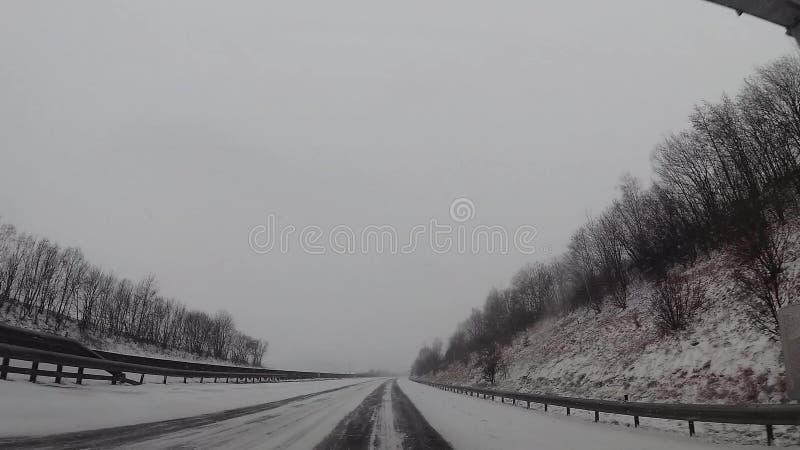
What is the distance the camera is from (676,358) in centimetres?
1778

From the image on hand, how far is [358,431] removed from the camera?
9273 mm

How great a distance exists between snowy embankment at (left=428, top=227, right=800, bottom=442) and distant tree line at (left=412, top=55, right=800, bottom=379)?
93cm

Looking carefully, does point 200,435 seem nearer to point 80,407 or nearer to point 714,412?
point 80,407

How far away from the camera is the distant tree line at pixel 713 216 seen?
14641 millimetres

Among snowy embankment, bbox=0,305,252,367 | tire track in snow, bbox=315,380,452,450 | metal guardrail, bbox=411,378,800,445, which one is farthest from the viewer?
snowy embankment, bbox=0,305,252,367

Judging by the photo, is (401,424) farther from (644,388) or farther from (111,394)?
(644,388)

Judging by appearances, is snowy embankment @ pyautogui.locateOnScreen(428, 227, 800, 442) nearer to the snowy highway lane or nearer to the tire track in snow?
the tire track in snow

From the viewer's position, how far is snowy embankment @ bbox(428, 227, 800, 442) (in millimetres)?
12453

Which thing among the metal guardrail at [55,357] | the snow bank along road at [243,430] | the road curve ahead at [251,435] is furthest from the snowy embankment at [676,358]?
the metal guardrail at [55,357]

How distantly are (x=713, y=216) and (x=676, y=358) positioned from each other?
1520 cm

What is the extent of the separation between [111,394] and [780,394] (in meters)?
19.3

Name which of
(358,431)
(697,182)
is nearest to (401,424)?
(358,431)

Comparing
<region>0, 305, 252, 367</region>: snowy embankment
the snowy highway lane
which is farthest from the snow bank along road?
<region>0, 305, 252, 367</region>: snowy embankment

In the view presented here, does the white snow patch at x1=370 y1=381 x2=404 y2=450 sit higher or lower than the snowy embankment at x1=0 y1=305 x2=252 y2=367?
higher
